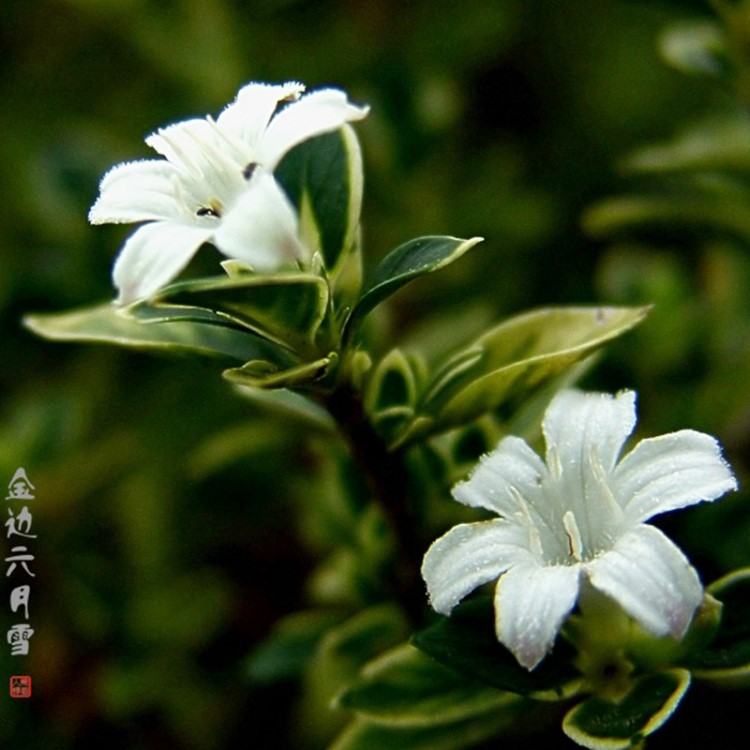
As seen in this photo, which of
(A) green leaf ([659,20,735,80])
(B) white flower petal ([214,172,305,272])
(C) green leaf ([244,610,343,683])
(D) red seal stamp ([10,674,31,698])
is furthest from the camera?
(D) red seal stamp ([10,674,31,698])

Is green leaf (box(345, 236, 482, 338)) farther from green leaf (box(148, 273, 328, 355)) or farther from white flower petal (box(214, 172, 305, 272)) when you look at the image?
white flower petal (box(214, 172, 305, 272))

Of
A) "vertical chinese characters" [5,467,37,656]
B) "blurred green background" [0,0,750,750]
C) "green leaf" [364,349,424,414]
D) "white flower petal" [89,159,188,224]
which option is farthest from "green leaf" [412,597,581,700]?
"vertical chinese characters" [5,467,37,656]

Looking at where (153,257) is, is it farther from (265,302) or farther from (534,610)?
(534,610)

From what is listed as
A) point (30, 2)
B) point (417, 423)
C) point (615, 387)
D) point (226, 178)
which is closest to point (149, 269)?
point (226, 178)

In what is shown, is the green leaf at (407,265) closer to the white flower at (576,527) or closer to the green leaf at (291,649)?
the white flower at (576,527)

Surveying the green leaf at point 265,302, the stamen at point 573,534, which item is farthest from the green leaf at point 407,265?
the stamen at point 573,534
